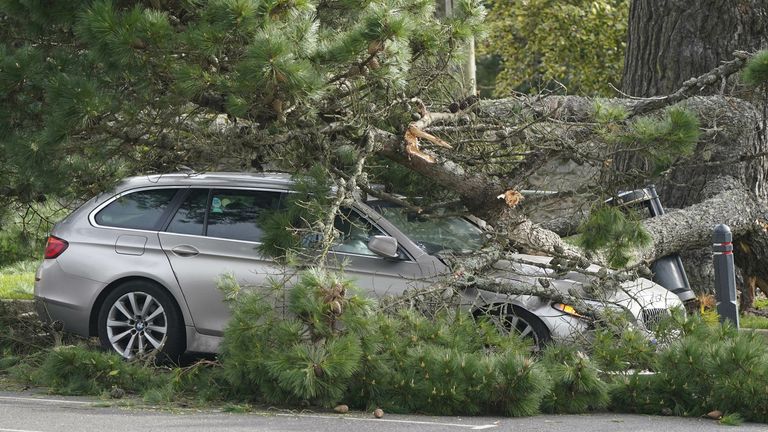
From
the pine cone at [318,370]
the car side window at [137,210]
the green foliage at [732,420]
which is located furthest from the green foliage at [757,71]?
the car side window at [137,210]

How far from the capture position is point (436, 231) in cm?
971

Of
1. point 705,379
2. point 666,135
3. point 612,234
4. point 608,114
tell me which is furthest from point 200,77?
point 705,379

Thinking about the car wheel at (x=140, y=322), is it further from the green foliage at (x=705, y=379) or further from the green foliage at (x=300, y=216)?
the green foliage at (x=705, y=379)

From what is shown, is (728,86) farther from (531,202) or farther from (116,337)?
(116,337)

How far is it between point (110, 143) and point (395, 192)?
256 cm

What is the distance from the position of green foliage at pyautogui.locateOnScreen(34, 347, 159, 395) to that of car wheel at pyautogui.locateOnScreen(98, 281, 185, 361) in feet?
3.11

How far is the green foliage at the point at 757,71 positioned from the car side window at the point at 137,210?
494 centimetres

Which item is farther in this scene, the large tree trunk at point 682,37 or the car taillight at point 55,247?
the large tree trunk at point 682,37

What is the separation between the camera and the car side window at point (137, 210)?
33.2 ft

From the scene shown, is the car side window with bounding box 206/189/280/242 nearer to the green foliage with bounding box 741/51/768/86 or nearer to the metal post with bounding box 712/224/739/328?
the metal post with bounding box 712/224/739/328

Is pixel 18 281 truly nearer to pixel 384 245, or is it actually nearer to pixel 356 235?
pixel 356 235

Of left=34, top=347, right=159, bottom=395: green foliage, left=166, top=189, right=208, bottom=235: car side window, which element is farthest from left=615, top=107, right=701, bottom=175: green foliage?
left=34, top=347, right=159, bottom=395: green foliage

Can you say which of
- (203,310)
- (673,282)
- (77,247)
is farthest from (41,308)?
(673,282)

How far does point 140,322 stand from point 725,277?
16.2 ft
